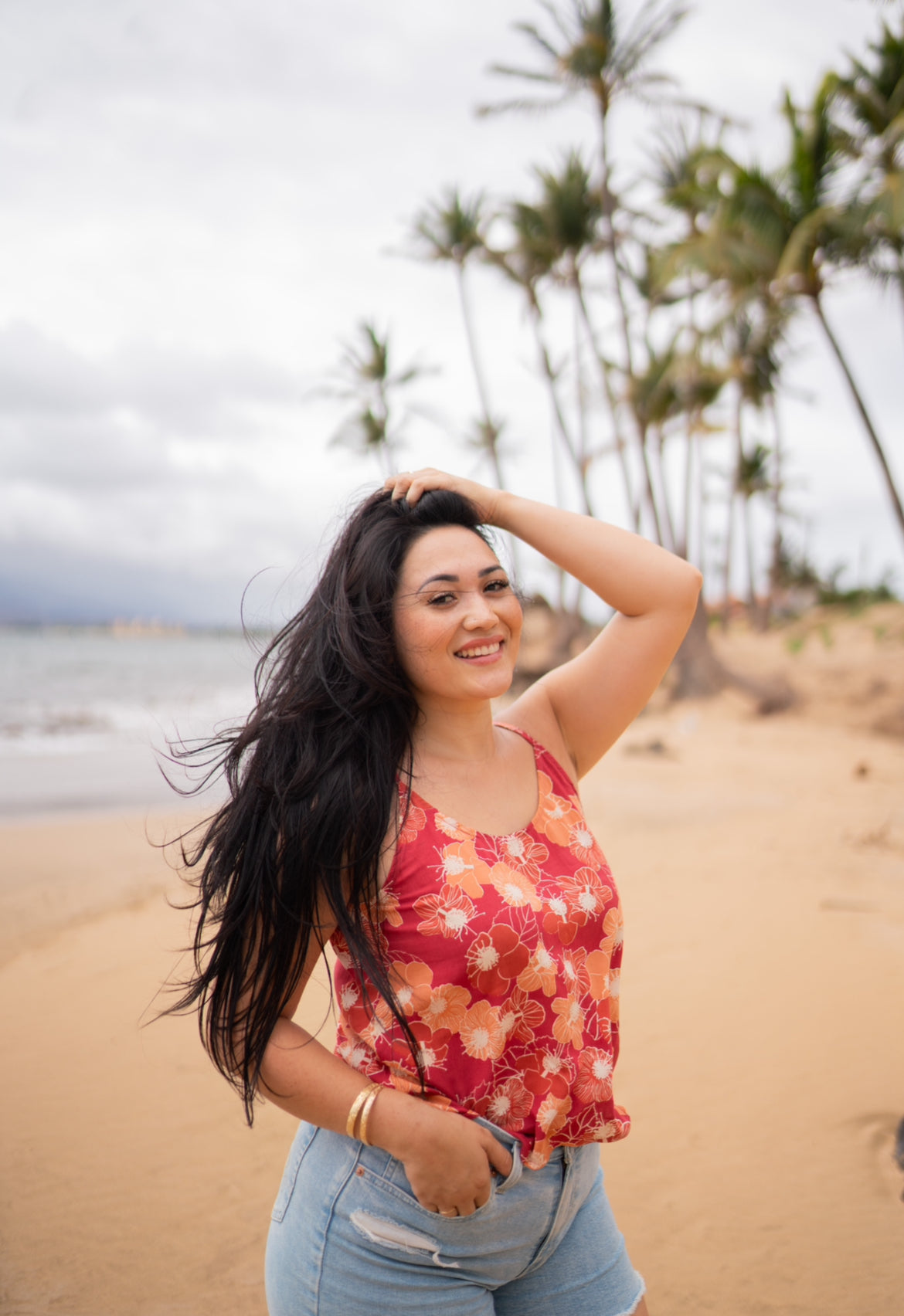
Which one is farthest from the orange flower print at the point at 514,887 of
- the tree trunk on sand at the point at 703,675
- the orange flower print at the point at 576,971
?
the tree trunk on sand at the point at 703,675

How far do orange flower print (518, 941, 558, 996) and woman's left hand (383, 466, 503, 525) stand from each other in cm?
89

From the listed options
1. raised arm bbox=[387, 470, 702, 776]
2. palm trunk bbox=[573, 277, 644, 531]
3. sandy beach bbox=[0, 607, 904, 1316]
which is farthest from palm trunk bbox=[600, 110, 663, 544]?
raised arm bbox=[387, 470, 702, 776]

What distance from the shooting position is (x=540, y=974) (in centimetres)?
147

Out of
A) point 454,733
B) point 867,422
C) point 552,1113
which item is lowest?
point 552,1113

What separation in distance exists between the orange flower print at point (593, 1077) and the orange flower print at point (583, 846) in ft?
1.04

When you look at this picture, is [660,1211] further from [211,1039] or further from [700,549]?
[700,549]

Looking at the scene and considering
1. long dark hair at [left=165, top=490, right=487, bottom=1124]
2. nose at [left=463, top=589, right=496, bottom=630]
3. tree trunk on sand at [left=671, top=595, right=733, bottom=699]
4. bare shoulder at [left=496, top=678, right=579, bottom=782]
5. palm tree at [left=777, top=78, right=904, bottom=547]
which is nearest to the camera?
long dark hair at [left=165, top=490, right=487, bottom=1124]

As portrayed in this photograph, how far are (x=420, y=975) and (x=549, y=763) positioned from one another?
0.53 meters

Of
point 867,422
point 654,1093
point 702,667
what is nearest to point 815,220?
point 867,422

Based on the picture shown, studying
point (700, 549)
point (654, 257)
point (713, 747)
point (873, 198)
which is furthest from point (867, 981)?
point (700, 549)

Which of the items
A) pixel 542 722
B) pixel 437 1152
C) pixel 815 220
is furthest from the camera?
pixel 815 220

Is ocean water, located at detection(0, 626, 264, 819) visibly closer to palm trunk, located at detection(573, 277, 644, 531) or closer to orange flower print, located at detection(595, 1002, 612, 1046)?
orange flower print, located at detection(595, 1002, 612, 1046)

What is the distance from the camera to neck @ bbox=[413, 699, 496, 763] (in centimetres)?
172

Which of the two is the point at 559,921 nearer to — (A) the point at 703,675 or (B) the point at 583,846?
(B) the point at 583,846
